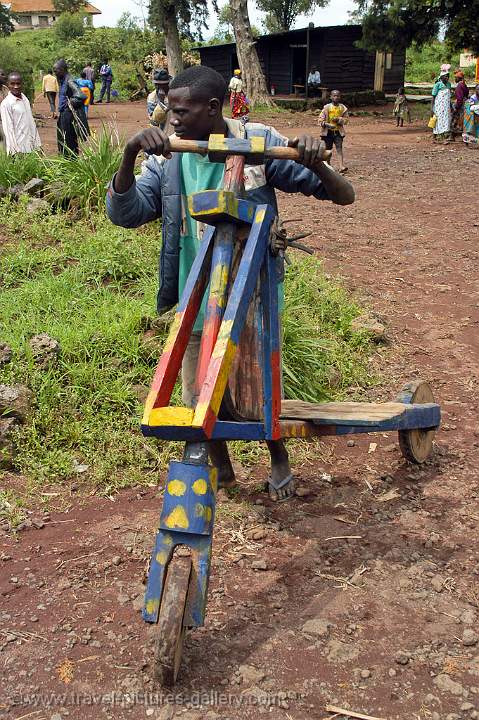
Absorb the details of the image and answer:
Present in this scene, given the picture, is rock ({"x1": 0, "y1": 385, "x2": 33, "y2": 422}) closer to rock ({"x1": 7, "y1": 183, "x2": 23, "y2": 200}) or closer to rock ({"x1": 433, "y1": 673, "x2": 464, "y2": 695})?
rock ({"x1": 433, "y1": 673, "x2": 464, "y2": 695})

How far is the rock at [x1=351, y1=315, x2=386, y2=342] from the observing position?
5.09 m

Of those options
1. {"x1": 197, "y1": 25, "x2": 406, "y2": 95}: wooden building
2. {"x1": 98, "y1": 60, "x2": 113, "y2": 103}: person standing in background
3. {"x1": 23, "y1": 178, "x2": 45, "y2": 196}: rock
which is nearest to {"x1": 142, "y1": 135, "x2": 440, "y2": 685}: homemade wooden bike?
{"x1": 23, "y1": 178, "x2": 45, "y2": 196}: rock

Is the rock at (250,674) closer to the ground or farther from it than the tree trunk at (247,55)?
closer to the ground

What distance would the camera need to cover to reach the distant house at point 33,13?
250 ft

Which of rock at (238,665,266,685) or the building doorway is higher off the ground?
the building doorway

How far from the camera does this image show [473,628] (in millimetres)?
2508

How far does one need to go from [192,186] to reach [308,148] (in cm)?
57

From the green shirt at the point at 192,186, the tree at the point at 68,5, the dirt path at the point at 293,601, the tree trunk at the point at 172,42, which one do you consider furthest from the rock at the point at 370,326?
the tree at the point at 68,5

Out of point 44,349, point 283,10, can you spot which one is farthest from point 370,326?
point 283,10

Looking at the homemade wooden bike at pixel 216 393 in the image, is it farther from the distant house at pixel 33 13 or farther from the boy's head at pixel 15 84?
the distant house at pixel 33 13

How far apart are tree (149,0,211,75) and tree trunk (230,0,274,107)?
2.25m

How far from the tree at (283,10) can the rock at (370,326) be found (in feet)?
152

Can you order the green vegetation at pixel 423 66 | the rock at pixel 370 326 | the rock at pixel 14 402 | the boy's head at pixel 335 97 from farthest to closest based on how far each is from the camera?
the green vegetation at pixel 423 66, the boy's head at pixel 335 97, the rock at pixel 370 326, the rock at pixel 14 402

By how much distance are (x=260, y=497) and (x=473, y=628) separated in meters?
1.13
